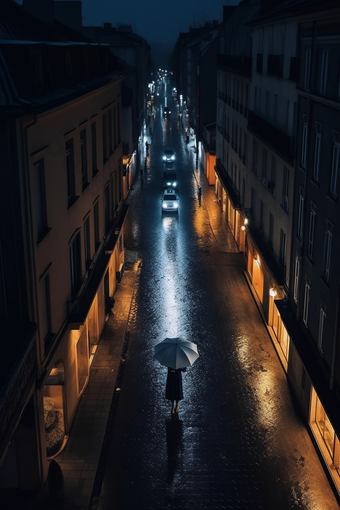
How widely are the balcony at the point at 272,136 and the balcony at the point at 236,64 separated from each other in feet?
13.3

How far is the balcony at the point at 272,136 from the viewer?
2102cm

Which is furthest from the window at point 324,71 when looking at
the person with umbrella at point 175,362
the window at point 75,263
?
the person with umbrella at point 175,362

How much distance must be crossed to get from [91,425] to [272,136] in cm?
1376

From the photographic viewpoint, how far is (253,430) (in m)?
18.3

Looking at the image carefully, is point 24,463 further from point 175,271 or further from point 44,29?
point 175,271

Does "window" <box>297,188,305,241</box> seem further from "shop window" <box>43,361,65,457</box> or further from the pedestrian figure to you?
"shop window" <box>43,361,65,457</box>

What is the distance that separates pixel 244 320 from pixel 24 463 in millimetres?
14311

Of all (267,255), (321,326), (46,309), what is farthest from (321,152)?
(46,309)

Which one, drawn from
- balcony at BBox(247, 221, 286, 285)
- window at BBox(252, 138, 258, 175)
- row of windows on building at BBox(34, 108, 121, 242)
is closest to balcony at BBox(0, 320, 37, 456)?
row of windows on building at BBox(34, 108, 121, 242)

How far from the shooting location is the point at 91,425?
60.6 ft

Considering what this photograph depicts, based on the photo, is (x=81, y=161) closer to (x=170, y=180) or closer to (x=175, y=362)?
(x=175, y=362)

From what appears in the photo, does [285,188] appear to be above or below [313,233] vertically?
above

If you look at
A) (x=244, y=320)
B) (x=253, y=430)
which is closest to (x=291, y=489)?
(x=253, y=430)

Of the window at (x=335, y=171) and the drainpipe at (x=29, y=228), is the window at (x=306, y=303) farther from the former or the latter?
the drainpipe at (x=29, y=228)
